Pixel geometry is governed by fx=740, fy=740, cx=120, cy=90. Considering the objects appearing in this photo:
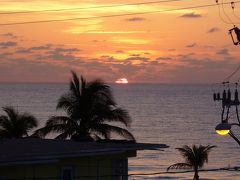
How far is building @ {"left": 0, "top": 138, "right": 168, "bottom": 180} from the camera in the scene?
24766 mm

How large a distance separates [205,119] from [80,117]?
13311cm

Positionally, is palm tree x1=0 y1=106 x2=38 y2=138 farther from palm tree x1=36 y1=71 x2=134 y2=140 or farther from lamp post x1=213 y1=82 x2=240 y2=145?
lamp post x1=213 y1=82 x2=240 y2=145

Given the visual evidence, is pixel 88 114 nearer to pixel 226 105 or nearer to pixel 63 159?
pixel 63 159

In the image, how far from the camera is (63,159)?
26344 millimetres

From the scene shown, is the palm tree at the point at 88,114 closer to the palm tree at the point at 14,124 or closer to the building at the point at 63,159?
the palm tree at the point at 14,124

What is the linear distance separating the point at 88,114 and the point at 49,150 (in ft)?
67.7

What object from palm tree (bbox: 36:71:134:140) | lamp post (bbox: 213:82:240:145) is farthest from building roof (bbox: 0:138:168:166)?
palm tree (bbox: 36:71:134:140)

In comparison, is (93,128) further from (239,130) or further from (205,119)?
(205,119)

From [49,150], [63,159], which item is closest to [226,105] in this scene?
[63,159]

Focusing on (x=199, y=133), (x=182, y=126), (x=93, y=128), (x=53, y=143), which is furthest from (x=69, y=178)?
(x=182, y=126)

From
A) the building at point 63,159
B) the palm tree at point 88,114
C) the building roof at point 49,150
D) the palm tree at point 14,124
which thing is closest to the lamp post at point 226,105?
the building at point 63,159

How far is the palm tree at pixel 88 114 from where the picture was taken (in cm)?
4616

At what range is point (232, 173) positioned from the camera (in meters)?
84.9

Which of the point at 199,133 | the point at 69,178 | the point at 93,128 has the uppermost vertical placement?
the point at 199,133
